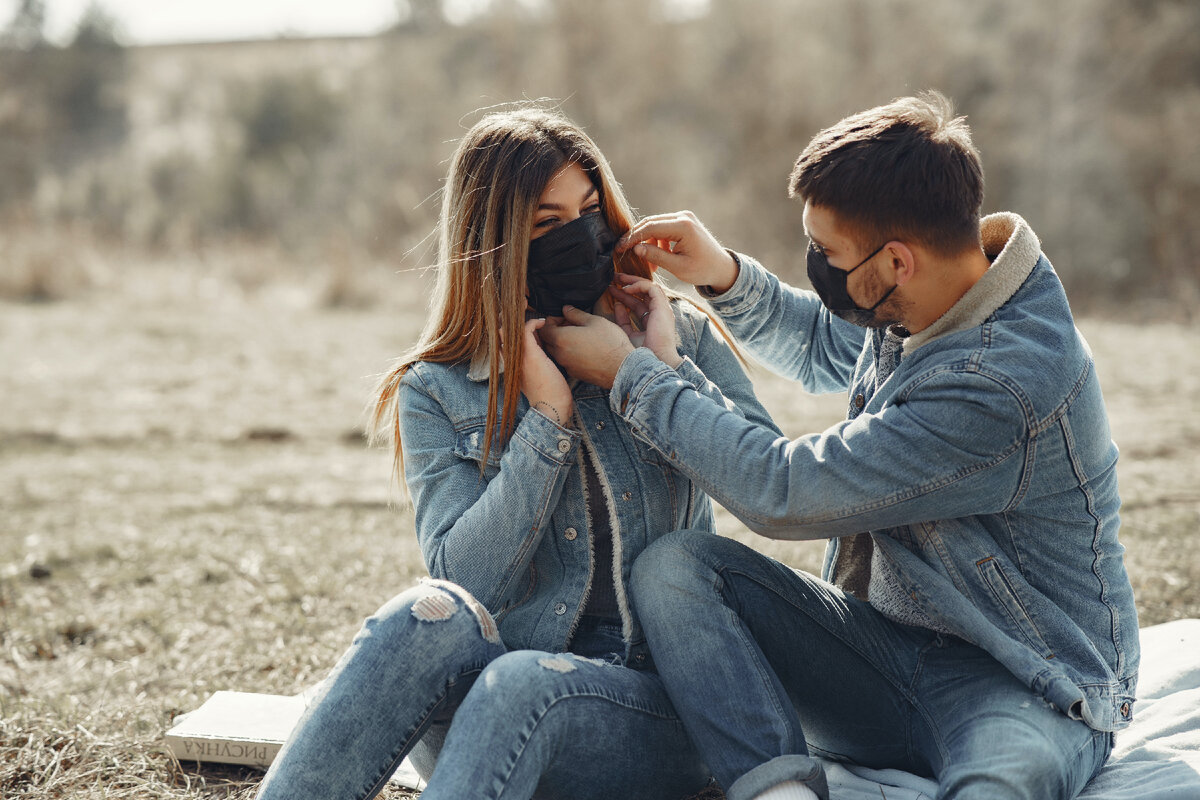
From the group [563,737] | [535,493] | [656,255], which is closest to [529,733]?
[563,737]

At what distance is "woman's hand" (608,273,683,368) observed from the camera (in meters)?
2.42

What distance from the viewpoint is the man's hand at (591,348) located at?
94.3 inches

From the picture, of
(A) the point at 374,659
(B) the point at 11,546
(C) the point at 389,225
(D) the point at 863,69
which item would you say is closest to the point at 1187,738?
(A) the point at 374,659

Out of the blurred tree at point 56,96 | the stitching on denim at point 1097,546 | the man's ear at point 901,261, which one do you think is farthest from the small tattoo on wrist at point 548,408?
the blurred tree at point 56,96

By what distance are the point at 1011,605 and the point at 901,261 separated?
2.36 ft

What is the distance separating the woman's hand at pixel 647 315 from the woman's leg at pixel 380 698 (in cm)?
73

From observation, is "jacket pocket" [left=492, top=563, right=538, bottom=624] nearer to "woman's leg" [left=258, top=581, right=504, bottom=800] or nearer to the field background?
"woman's leg" [left=258, top=581, right=504, bottom=800]

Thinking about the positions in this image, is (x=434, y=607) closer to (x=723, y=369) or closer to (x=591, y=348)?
A: (x=591, y=348)

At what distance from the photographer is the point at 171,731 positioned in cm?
287

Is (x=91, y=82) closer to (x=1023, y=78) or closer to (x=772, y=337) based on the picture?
(x=1023, y=78)

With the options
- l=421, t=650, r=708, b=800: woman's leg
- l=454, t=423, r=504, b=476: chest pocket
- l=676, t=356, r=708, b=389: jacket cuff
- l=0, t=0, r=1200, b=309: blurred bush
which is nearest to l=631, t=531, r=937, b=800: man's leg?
l=421, t=650, r=708, b=800: woman's leg

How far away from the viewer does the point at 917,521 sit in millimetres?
2090

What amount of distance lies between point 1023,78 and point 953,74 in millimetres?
919

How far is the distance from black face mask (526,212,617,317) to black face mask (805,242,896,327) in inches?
20.7
